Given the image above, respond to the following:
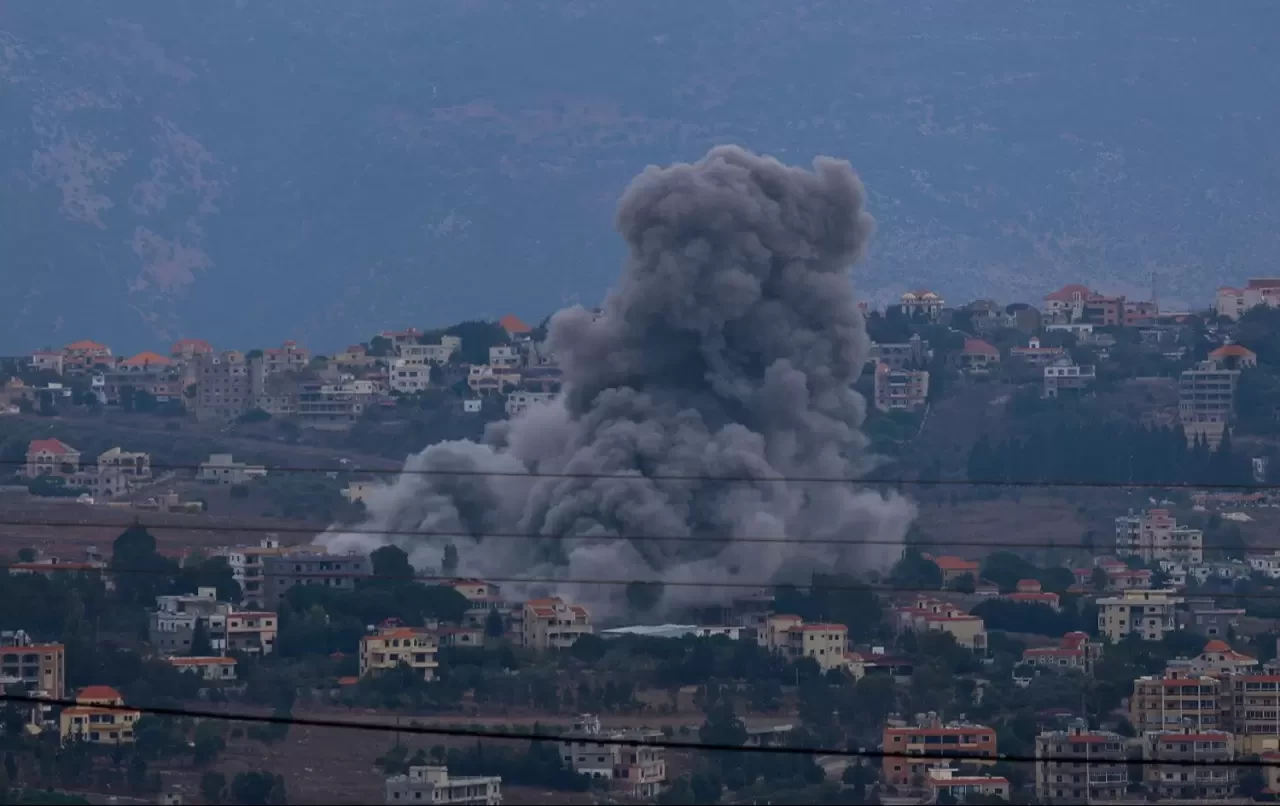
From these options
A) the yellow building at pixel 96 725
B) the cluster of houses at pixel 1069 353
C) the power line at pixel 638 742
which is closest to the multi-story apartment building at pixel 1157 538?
the cluster of houses at pixel 1069 353

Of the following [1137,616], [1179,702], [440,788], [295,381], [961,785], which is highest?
[295,381]

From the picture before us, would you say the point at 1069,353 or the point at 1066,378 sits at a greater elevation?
the point at 1069,353

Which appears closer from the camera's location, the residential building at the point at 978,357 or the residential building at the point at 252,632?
the residential building at the point at 252,632

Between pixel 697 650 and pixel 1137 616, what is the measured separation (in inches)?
324

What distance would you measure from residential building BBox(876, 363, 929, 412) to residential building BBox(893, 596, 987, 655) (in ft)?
115

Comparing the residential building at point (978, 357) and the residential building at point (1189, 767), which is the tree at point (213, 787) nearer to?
the residential building at point (1189, 767)

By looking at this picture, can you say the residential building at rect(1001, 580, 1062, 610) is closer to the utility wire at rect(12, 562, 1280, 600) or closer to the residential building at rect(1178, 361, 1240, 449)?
the utility wire at rect(12, 562, 1280, 600)

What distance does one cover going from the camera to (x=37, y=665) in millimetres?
38406

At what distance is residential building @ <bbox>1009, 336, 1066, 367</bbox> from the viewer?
86.1 meters

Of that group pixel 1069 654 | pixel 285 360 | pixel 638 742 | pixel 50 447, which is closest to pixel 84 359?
pixel 285 360

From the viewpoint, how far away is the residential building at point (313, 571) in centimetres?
4653

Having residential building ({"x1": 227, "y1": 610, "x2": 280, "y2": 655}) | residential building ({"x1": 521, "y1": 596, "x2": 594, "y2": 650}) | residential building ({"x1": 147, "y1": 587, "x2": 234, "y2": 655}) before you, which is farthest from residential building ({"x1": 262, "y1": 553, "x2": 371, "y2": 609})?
residential building ({"x1": 521, "y1": 596, "x2": 594, "y2": 650})

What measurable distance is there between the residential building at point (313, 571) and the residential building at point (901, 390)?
111ft

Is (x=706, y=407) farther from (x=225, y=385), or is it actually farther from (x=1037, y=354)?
(x=1037, y=354)
